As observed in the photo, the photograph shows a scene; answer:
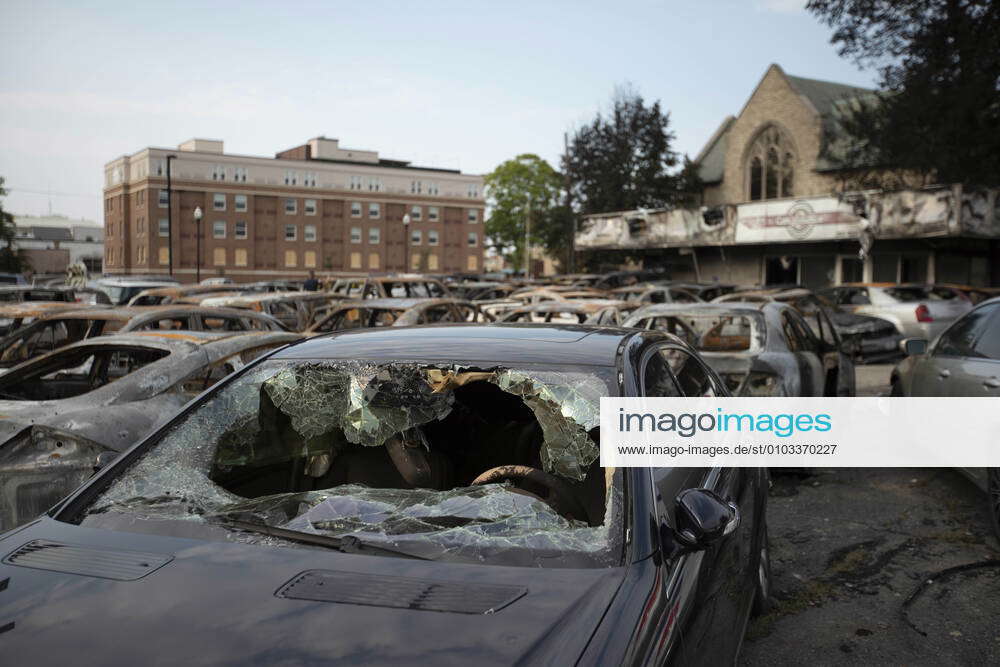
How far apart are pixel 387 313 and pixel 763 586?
9329 mm

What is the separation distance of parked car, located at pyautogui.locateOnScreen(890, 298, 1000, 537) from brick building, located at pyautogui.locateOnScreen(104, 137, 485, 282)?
6995cm

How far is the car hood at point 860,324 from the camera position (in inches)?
661

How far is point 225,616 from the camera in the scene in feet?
6.57

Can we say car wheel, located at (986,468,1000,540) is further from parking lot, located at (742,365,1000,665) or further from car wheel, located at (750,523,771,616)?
car wheel, located at (750,523,771,616)

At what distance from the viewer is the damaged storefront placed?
1106 inches

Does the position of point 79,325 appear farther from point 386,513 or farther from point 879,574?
point 879,574

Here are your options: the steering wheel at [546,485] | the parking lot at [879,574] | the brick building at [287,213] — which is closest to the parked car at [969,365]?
the parking lot at [879,574]

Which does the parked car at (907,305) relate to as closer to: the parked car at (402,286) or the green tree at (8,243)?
the parked car at (402,286)

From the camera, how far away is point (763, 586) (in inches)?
172

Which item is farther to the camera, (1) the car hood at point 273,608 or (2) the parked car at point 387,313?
(2) the parked car at point 387,313

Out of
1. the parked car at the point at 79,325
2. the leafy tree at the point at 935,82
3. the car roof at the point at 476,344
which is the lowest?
the parked car at the point at 79,325

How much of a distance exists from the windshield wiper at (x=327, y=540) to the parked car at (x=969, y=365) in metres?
4.55

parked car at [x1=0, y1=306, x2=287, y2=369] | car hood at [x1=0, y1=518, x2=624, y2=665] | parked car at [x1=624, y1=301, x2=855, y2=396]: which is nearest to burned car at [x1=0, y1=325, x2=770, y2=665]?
car hood at [x1=0, y1=518, x2=624, y2=665]

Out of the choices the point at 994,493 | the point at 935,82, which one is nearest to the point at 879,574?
the point at 994,493
